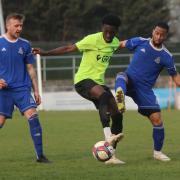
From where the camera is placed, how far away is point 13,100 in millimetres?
11234

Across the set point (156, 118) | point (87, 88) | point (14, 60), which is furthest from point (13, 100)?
point (156, 118)

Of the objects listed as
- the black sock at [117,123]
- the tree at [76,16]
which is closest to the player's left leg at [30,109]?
the black sock at [117,123]

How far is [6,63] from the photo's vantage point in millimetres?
11109

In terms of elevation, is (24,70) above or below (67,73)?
above

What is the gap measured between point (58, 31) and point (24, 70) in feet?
137

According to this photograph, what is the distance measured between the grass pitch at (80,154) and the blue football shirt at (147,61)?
1.34m

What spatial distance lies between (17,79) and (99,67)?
1.35m

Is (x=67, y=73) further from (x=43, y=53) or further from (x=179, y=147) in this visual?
(x=43, y=53)

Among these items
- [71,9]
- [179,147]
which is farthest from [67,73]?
[179,147]

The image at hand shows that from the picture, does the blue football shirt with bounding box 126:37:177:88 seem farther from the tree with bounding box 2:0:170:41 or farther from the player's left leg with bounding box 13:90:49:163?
the tree with bounding box 2:0:170:41

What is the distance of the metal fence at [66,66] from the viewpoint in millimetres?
38031

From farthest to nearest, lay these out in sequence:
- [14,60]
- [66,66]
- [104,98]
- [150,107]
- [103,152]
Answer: [66,66], [150,107], [104,98], [14,60], [103,152]

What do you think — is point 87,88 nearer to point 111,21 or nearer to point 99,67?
point 99,67

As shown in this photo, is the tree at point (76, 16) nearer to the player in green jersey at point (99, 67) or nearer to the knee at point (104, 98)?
the player in green jersey at point (99, 67)
